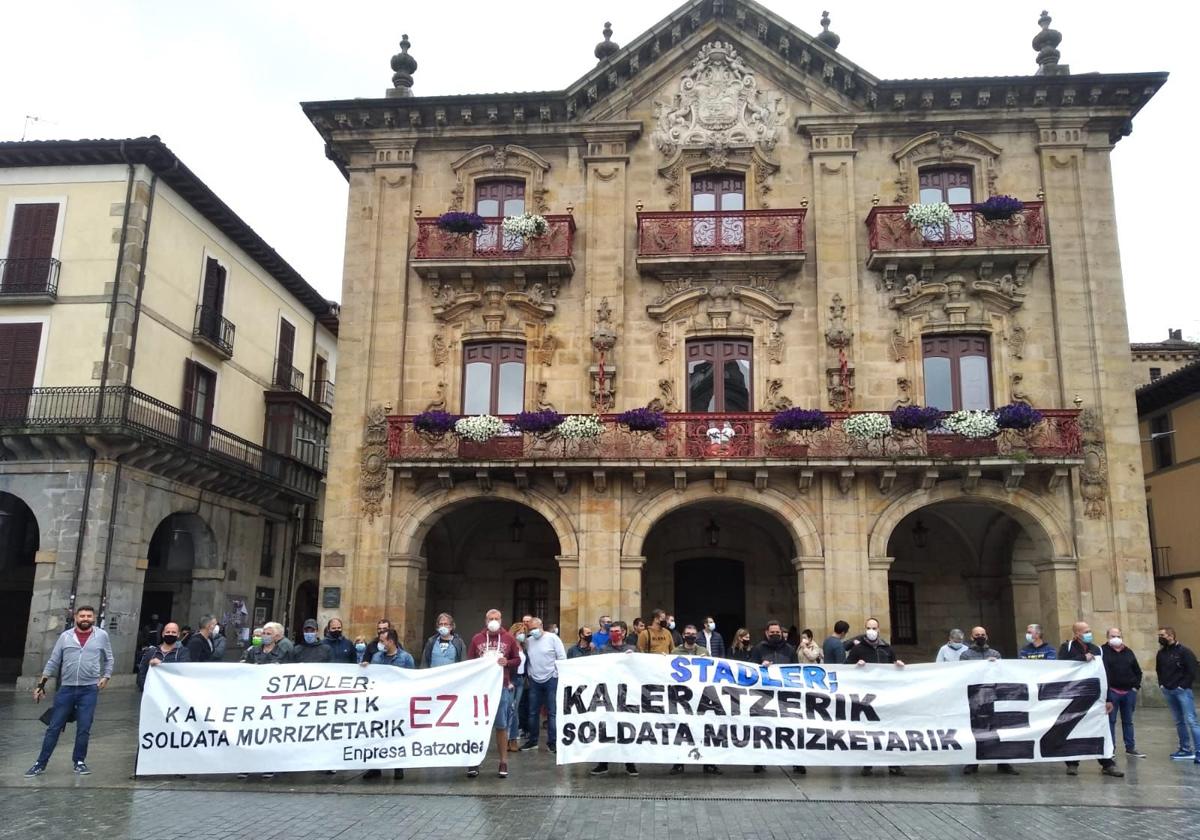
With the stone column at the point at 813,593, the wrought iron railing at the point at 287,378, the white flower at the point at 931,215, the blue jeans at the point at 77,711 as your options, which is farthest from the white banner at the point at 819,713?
the wrought iron railing at the point at 287,378

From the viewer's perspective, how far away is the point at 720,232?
20.9 meters

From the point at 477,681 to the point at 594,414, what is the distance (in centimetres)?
968

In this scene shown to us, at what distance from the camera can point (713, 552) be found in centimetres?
2308

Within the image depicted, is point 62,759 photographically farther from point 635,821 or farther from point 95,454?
point 95,454

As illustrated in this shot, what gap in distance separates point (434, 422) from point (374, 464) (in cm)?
183

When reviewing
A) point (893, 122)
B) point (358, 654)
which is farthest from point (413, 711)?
point (893, 122)

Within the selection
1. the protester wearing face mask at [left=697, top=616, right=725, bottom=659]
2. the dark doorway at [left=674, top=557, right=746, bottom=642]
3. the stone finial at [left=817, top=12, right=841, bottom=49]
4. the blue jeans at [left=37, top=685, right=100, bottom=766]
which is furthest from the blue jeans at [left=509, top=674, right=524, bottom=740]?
the stone finial at [left=817, top=12, right=841, bottom=49]

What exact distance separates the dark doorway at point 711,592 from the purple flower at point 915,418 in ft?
20.0

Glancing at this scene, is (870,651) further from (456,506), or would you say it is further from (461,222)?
(461,222)

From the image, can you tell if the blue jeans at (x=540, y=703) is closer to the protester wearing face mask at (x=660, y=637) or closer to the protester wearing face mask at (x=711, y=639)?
the protester wearing face mask at (x=660, y=637)

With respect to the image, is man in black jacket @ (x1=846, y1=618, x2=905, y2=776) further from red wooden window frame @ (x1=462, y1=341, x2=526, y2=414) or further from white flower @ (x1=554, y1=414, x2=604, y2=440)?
red wooden window frame @ (x1=462, y1=341, x2=526, y2=414)

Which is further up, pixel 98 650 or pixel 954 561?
pixel 954 561

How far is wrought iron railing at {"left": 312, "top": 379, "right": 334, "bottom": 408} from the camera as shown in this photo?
35219 mm

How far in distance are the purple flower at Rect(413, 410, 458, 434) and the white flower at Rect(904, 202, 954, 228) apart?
1082 centimetres
